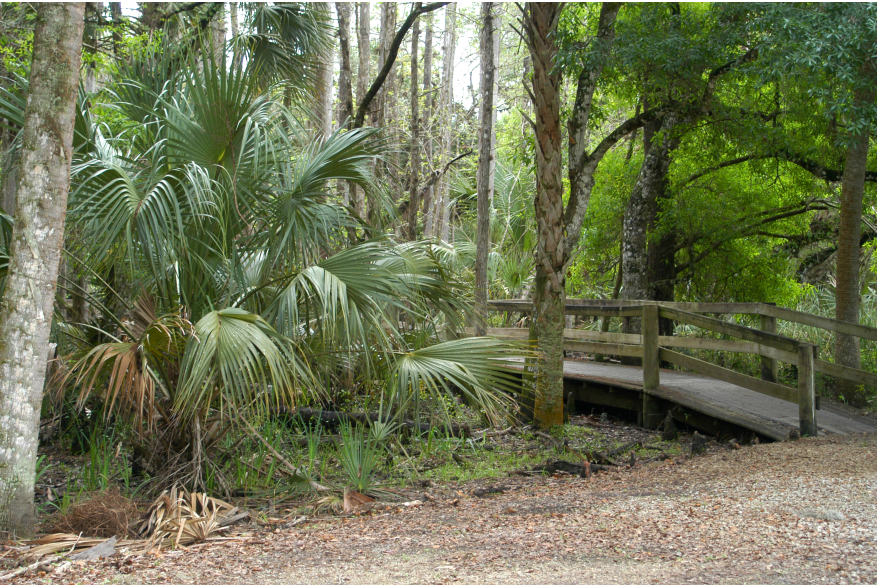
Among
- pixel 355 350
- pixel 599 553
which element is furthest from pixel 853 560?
pixel 355 350

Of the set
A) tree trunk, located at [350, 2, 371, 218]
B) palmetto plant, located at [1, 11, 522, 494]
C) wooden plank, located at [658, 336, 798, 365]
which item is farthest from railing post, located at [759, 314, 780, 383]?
tree trunk, located at [350, 2, 371, 218]

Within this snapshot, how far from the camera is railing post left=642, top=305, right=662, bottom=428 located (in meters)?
7.97

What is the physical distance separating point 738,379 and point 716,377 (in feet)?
0.88

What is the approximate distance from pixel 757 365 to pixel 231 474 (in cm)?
798

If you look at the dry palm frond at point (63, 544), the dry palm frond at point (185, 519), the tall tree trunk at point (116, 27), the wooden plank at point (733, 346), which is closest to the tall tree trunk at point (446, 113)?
the tall tree trunk at point (116, 27)

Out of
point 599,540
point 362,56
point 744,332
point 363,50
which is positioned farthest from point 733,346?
point 363,50

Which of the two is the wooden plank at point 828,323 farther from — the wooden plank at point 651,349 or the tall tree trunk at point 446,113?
the tall tree trunk at point 446,113

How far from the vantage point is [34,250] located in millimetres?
4078

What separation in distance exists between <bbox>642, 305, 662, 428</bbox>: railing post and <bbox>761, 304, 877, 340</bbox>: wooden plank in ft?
4.25

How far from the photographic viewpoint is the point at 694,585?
9.49 ft

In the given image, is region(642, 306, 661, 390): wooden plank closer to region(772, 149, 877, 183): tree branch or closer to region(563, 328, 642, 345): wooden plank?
region(563, 328, 642, 345): wooden plank

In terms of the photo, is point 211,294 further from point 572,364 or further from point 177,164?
point 572,364

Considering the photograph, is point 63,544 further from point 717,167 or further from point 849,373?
point 717,167

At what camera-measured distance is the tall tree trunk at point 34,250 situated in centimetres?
398
